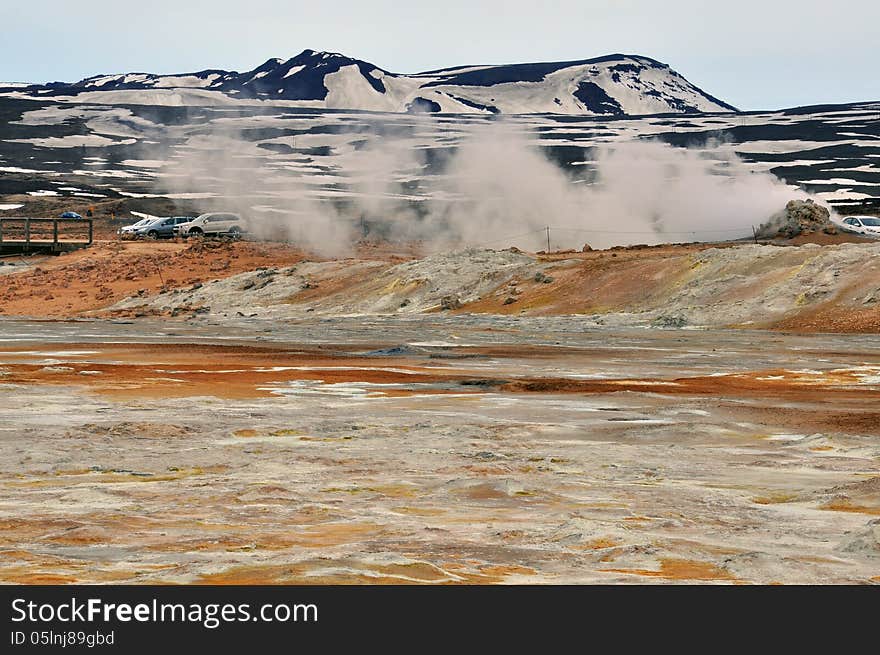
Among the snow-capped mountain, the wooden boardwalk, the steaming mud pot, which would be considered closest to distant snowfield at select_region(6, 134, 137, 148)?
the snow-capped mountain

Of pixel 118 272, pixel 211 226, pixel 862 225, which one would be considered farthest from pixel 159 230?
pixel 862 225

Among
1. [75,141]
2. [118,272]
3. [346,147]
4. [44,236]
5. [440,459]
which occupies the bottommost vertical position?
[118,272]

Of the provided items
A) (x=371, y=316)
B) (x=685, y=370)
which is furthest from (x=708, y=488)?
(x=371, y=316)

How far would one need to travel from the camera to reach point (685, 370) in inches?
918

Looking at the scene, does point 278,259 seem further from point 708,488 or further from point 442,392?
point 708,488

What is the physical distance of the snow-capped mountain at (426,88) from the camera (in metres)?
153

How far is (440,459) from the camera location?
42.6 feet

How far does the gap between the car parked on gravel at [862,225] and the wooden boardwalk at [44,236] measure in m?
33.7

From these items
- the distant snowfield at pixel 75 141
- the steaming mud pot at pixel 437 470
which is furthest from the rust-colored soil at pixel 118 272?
the distant snowfield at pixel 75 141

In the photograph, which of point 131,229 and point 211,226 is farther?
point 131,229

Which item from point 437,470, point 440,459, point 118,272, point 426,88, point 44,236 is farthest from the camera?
point 426,88

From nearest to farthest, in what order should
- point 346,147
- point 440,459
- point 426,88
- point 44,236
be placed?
1. point 440,459
2. point 44,236
3. point 346,147
4. point 426,88

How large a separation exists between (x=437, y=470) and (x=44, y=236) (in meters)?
64.1

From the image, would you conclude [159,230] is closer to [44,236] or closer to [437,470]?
[44,236]
